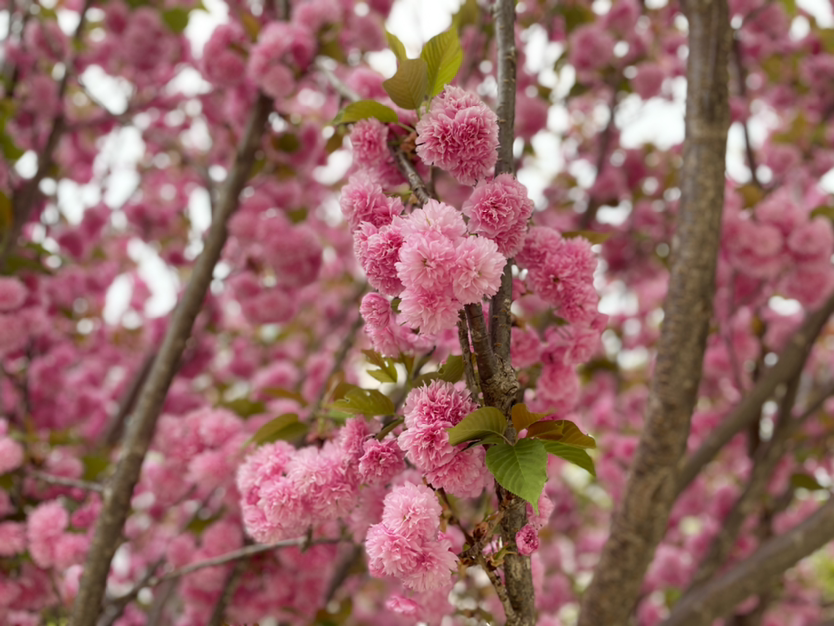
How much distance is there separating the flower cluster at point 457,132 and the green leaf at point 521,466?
36 cm

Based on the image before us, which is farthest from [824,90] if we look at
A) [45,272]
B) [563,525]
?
[45,272]

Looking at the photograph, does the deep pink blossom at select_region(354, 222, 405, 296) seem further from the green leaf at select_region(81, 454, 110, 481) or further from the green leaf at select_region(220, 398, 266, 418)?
the green leaf at select_region(81, 454, 110, 481)

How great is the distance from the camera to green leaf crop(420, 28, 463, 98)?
0.81m

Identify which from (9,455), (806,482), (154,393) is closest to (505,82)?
(154,393)

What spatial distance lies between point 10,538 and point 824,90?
137 inches

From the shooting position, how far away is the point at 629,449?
7.82 feet

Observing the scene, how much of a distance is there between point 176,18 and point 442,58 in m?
2.02

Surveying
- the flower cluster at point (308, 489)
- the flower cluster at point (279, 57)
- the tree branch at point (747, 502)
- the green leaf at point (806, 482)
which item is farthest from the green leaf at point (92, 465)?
the green leaf at point (806, 482)

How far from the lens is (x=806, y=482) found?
1818 millimetres

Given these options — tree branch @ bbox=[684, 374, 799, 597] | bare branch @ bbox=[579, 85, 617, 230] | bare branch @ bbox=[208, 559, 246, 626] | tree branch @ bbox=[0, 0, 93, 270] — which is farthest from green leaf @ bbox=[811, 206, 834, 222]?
tree branch @ bbox=[0, 0, 93, 270]

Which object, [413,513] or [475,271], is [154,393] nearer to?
[413,513]

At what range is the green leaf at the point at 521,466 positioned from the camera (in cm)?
63

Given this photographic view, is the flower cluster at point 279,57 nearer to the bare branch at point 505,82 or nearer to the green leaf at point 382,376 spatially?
the bare branch at point 505,82

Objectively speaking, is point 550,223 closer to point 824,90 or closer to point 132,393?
point 824,90
